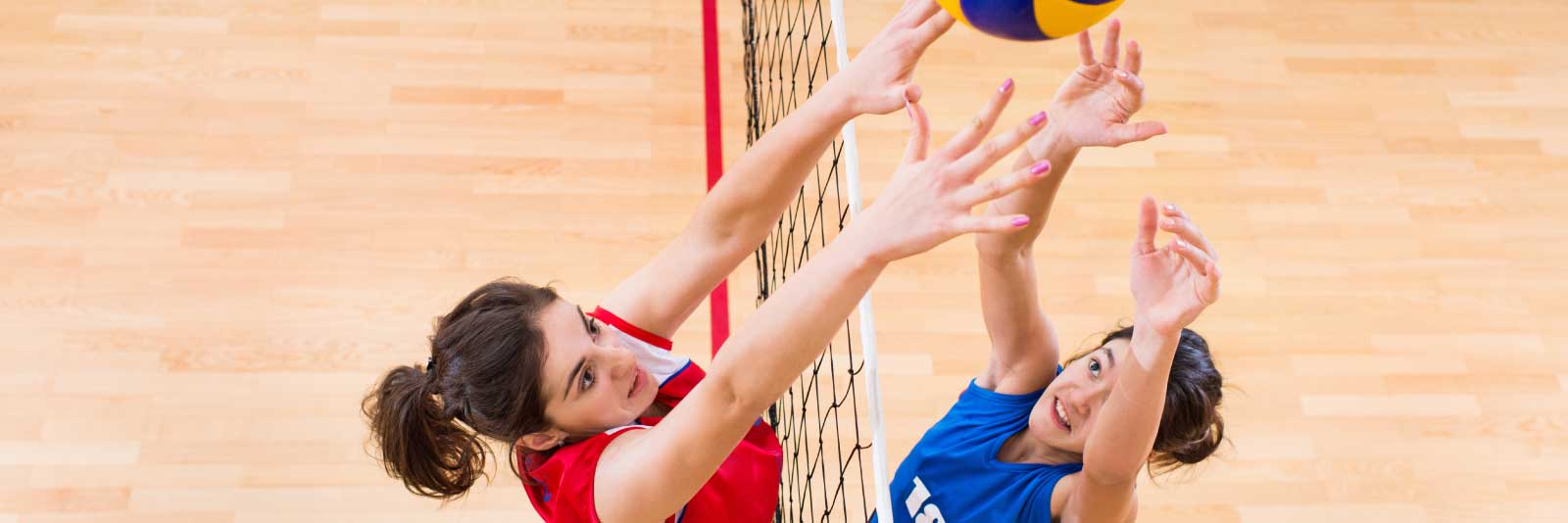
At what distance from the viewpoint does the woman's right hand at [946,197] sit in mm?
1290

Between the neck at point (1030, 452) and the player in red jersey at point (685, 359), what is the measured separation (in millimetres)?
484

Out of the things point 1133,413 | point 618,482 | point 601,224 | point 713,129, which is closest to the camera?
point 618,482

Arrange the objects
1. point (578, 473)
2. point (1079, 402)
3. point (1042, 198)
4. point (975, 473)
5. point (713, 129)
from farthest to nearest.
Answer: point (713, 129), point (975, 473), point (1079, 402), point (1042, 198), point (578, 473)

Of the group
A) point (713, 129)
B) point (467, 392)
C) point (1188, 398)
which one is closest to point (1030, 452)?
point (1188, 398)

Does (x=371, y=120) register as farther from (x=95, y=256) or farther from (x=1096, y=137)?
(x=1096, y=137)

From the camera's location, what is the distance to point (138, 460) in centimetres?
318

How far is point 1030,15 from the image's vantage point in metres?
1.60

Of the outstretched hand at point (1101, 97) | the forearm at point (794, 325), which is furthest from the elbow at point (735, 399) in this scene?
the outstretched hand at point (1101, 97)

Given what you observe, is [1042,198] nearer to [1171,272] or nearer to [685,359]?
[1171,272]

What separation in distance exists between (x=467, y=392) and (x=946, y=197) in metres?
0.80

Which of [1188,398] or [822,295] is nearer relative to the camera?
[822,295]

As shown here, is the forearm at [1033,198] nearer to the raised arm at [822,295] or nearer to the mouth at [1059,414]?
the mouth at [1059,414]

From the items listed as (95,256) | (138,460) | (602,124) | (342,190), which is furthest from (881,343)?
(95,256)

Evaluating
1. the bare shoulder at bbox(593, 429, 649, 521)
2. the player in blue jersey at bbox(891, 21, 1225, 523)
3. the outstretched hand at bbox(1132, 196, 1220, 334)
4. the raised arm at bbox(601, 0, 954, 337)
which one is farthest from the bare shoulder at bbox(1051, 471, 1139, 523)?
the bare shoulder at bbox(593, 429, 649, 521)
